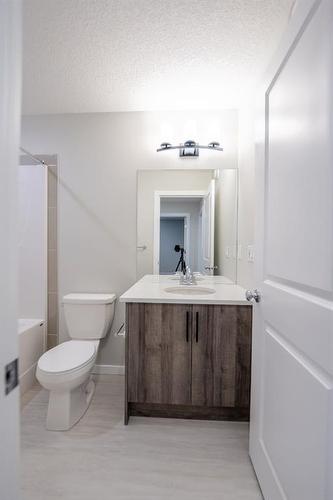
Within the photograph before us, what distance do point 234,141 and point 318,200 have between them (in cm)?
173

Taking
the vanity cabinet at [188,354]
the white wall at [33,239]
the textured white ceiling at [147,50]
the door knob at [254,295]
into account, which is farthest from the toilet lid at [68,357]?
the textured white ceiling at [147,50]

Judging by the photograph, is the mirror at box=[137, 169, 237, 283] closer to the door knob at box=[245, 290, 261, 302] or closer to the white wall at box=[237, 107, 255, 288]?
the white wall at box=[237, 107, 255, 288]

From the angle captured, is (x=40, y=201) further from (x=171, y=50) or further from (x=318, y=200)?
(x=318, y=200)

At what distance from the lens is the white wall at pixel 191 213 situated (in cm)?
233

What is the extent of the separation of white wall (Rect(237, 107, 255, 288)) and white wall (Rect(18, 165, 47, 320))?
1.74 m

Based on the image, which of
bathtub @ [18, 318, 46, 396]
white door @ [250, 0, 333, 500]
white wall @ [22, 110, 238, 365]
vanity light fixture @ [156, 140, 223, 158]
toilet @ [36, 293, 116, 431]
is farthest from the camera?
white wall @ [22, 110, 238, 365]

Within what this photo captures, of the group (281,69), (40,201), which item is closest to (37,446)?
(40,201)

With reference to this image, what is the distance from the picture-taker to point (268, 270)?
4.03 ft

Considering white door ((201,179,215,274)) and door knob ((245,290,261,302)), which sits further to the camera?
white door ((201,179,215,274))

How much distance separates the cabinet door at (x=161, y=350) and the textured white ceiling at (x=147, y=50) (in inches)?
61.5

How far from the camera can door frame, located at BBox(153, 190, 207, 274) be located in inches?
91.9

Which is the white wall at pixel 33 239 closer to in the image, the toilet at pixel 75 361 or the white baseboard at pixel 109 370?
the toilet at pixel 75 361

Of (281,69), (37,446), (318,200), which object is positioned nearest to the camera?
(318,200)

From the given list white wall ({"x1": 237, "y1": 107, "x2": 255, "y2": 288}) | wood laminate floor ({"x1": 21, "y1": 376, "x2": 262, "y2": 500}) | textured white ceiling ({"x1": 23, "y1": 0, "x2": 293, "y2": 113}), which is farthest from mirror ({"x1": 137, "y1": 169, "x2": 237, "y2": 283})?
wood laminate floor ({"x1": 21, "y1": 376, "x2": 262, "y2": 500})
